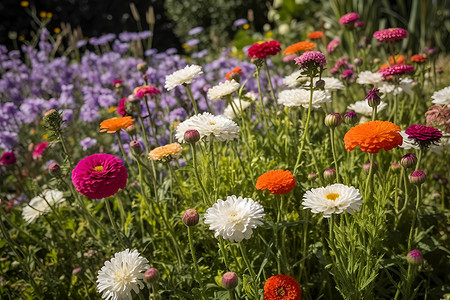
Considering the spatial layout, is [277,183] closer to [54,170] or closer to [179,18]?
[54,170]

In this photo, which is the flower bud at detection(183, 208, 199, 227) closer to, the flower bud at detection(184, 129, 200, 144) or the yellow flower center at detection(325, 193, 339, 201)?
the flower bud at detection(184, 129, 200, 144)

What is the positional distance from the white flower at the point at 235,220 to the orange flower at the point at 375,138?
37 centimetres

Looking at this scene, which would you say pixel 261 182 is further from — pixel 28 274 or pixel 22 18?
pixel 22 18

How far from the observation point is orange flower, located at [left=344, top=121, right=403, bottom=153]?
123 centimetres

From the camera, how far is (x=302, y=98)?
5.67 feet

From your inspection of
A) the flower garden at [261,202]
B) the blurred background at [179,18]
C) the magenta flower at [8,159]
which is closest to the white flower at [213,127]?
the flower garden at [261,202]

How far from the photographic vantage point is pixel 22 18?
699cm

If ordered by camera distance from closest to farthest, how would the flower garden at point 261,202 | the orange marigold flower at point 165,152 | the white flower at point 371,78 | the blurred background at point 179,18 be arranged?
1. the flower garden at point 261,202
2. the orange marigold flower at point 165,152
3. the white flower at point 371,78
4. the blurred background at point 179,18

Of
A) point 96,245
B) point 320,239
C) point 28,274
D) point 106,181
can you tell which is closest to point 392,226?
point 320,239

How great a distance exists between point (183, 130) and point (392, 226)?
1046 millimetres

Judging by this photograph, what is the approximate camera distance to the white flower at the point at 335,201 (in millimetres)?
1211

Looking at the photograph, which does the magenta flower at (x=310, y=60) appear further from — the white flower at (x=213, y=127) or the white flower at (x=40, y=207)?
the white flower at (x=40, y=207)

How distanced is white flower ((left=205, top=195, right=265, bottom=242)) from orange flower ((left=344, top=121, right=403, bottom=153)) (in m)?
0.37

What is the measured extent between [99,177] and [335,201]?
30.9 inches
